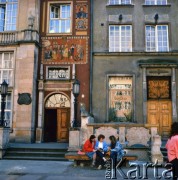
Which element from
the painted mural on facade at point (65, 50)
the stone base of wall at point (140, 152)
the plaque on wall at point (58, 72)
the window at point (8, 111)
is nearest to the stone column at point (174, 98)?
the stone base of wall at point (140, 152)

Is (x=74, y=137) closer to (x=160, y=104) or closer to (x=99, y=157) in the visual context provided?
(x=99, y=157)

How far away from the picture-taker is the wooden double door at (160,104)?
17.7 m

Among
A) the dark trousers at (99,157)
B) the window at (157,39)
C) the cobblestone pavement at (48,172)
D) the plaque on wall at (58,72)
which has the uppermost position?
the window at (157,39)

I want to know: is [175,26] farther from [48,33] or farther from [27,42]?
[27,42]

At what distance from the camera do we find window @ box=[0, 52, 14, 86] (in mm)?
18264

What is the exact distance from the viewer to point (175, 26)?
18.5 metres

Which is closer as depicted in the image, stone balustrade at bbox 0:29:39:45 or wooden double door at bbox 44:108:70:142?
stone balustrade at bbox 0:29:39:45

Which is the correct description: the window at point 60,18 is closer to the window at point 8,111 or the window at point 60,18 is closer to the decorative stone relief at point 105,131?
the window at point 8,111

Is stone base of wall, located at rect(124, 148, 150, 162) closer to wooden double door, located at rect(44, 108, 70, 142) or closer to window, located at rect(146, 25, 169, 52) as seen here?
wooden double door, located at rect(44, 108, 70, 142)

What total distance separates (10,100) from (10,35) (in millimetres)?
4405

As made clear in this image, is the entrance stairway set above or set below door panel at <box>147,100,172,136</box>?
below

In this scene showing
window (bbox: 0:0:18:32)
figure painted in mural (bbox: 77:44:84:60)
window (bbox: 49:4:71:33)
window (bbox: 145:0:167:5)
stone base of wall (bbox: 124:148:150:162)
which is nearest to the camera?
stone base of wall (bbox: 124:148:150:162)

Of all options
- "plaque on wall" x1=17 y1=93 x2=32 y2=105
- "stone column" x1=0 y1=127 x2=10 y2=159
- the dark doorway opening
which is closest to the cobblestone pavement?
"stone column" x1=0 y1=127 x2=10 y2=159

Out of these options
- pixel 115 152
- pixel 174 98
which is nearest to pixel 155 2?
pixel 174 98
